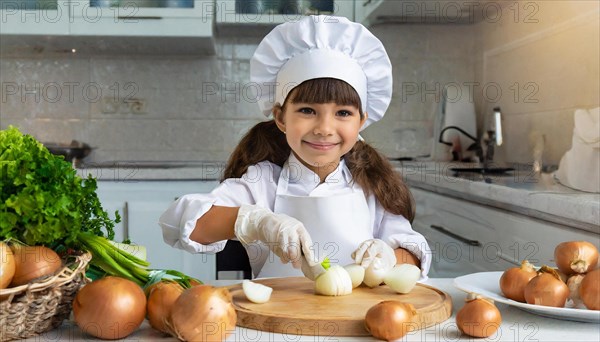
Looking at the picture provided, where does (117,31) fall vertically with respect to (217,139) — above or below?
above

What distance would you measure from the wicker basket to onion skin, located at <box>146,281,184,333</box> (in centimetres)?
8

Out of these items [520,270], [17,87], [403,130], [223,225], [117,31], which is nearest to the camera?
[520,270]

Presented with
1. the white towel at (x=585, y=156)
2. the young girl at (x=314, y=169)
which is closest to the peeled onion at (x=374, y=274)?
the young girl at (x=314, y=169)

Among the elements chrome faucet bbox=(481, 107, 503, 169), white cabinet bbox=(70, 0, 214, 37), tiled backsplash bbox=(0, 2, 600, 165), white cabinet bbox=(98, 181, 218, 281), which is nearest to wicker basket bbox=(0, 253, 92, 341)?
white cabinet bbox=(98, 181, 218, 281)

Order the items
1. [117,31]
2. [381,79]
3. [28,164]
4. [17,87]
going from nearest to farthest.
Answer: [28,164]
[381,79]
[117,31]
[17,87]

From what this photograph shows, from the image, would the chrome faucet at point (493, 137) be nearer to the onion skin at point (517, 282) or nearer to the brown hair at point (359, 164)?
the brown hair at point (359, 164)

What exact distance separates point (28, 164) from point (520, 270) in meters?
0.57

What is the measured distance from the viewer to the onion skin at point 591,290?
30.6 inches

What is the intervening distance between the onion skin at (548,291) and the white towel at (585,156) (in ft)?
3.30

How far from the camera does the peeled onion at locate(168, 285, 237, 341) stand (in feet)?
2.23

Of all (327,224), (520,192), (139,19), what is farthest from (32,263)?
(139,19)

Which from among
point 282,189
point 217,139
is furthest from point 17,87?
point 282,189

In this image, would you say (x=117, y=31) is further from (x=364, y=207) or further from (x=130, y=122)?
(x=364, y=207)

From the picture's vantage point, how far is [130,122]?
3.12 m
